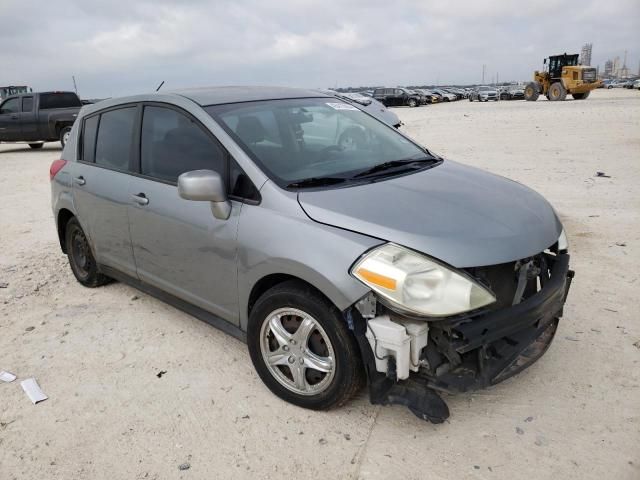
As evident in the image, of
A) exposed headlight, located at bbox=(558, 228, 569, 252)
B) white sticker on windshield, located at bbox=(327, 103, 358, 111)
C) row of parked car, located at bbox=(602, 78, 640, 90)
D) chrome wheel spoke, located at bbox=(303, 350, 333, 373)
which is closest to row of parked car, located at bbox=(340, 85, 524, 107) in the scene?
row of parked car, located at bbox=(602, 78, 640, 90)

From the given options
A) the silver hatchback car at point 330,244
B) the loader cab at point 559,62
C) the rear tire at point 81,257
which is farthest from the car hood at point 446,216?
the loader cab at point 559,62

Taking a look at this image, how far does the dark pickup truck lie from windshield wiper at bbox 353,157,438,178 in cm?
1585

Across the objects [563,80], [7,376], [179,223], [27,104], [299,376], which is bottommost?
[7,376]

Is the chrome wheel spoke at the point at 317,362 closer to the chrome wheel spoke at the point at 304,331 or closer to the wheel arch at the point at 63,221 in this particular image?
the chrome wheel spoke at the point at 304,331

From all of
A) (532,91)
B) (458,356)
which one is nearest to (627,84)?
(532,91)

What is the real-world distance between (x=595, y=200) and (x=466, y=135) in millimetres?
9040

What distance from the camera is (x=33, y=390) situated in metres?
3.33

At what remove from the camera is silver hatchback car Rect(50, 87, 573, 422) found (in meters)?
2.49

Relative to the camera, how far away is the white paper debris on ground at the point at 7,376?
348 cm

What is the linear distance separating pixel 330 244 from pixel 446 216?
62cm

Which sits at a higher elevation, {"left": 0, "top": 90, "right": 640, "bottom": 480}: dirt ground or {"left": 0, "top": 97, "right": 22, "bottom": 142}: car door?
{"left": 0, "top": 97, "right": 22, "bottom": 142}: car door

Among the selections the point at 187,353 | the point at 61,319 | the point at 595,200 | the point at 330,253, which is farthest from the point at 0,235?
the point at 595,200

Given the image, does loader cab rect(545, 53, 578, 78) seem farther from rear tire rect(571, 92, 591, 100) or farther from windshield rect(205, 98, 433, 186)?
windshield rect(205, 98, 433, 186)

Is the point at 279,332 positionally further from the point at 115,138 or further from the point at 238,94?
the point at 115,138
